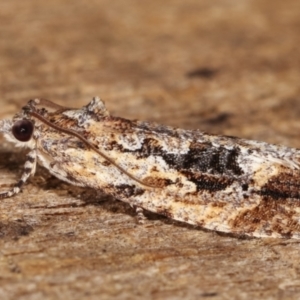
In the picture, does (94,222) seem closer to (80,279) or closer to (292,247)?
(80,279)

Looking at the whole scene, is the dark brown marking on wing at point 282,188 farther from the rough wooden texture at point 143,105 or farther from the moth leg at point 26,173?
the moth leg at point 26,173

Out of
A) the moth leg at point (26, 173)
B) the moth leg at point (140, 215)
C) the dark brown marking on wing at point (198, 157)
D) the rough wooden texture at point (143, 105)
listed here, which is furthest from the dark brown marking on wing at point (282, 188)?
the moth leg at point (26, 173)

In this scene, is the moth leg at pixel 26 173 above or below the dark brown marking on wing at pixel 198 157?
below

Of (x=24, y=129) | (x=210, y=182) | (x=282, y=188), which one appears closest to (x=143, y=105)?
(x=24, y=129)

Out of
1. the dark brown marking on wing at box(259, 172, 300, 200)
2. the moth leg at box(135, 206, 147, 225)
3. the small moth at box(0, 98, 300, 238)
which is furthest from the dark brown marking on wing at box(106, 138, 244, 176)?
the moth leg at box(135, 206, 147, 225)

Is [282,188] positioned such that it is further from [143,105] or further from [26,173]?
[143,105]

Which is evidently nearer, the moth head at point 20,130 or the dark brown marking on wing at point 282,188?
the dark brown marking on wing at point 282,188

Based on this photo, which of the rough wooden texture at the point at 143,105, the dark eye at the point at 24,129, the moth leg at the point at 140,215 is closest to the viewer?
the rough wooden texture at the point at 143,105

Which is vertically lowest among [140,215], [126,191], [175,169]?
[140,215]
